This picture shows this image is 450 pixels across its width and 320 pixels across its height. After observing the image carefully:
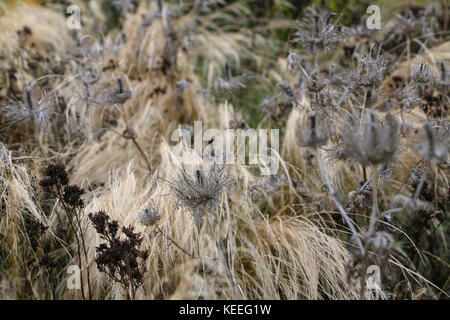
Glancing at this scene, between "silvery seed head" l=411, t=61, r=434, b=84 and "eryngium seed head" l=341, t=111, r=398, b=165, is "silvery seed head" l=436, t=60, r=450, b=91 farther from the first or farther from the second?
"eryngium seed head" l=341, t=111, r=398, b=165


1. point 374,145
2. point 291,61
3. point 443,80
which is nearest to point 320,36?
point 291,61

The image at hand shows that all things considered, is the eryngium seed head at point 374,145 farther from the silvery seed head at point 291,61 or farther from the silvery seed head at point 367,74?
the silvery seed head at point 291,61

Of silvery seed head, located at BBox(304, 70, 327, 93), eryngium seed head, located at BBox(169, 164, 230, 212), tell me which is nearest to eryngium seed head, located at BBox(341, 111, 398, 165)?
eryngium seed head, located at BBox(169, 164, 230, 212)

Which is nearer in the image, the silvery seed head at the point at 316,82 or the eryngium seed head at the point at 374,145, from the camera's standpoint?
the eryngium seed head at the point at 374,145

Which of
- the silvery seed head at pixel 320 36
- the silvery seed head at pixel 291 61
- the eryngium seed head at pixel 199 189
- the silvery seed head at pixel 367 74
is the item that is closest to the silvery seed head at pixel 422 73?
the silvery seed head at pixel 367 74

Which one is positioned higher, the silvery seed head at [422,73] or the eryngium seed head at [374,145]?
the silvery seed head at [422,73]

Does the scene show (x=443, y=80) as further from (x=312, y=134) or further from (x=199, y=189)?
(x=199, y=189)

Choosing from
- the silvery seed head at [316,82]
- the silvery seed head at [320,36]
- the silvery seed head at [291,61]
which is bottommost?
the silvery seed head at [316,82]

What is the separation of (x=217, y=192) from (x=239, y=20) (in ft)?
12.6

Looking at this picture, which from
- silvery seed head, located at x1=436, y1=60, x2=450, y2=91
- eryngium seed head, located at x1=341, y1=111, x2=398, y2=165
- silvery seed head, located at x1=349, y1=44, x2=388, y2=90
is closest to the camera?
eryngium seed head, located at x1=341, y1=111, x2=398, y2=165

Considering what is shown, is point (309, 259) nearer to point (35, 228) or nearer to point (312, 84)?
point (312, 84)

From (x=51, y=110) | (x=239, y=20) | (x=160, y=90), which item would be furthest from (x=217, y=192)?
(x=239, y=20)

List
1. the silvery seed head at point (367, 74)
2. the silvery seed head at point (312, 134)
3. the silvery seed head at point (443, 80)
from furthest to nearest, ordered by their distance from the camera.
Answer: the silvery seed head at point (443, 80) → the silvery seed head at point (367, 74) → the silvery seed head at point (312, 134)

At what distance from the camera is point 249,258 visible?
6.98 ft
